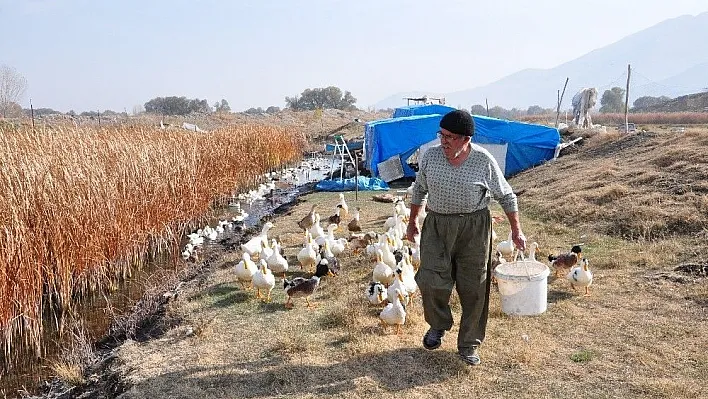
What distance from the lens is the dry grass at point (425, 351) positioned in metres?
4.50

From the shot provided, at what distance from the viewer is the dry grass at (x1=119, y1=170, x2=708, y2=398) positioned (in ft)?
14.8

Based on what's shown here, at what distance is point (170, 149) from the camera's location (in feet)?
39.0

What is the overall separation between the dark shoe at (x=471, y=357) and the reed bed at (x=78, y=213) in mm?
4388

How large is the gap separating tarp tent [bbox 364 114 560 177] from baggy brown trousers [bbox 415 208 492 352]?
42.0 ft

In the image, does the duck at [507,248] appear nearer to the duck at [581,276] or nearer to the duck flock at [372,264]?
the duck flock at [372,264]

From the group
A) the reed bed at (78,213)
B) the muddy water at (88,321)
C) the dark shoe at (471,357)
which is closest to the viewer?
the dark shoe at (471,357)

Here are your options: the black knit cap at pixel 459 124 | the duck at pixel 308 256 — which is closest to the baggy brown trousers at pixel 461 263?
the black knit cap at pixel 459 124

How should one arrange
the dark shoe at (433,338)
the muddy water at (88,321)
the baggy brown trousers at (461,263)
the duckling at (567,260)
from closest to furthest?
the baggy brown trousers at (461,263) → the dark shoe at (433,338) → the muddy water at (88,321) → the duckling at (567,260)

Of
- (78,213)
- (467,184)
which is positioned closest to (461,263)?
(467,184)

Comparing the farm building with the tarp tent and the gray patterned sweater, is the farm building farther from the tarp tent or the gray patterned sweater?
the gray patterned sweater

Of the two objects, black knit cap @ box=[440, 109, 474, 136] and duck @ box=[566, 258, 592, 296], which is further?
duck @ box=[566, 258, 592, 296]

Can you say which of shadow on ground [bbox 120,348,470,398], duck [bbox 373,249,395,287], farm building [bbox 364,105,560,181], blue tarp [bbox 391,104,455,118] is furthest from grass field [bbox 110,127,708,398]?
blue tarp [bbox 391,104,455,118]

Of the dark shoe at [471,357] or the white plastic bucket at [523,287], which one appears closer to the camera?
the dark shoe at [471,357]

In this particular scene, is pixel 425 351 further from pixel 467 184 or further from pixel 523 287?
pixel 467 184
